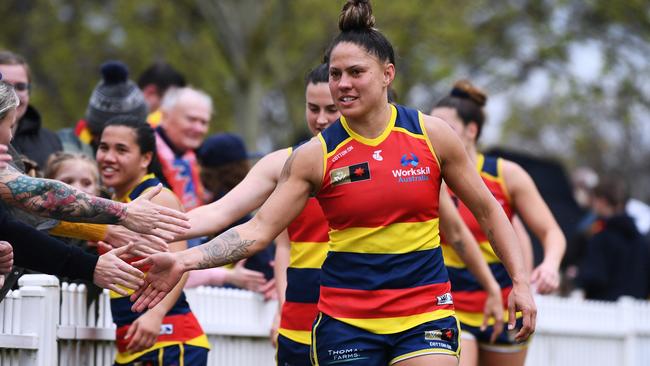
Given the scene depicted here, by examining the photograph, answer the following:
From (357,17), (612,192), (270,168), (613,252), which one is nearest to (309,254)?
(270,168)

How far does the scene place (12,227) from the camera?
572 centimetres

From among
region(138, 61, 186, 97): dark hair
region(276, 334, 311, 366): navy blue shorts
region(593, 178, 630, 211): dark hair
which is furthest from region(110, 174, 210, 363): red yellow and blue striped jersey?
region(593, 178, 630, 211): dark hair

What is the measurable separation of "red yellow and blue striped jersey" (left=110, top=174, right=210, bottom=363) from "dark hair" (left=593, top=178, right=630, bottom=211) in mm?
7612

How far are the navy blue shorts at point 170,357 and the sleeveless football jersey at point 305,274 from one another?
1.80 ft

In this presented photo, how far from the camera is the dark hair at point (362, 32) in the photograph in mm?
5578

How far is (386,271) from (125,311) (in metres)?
1.76

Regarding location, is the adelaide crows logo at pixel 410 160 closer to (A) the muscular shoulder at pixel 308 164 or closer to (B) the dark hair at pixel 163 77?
(A) the muscular shoulder at pixel 308 164

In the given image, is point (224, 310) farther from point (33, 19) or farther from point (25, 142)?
point (33, 19)

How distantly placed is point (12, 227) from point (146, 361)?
1187 mm

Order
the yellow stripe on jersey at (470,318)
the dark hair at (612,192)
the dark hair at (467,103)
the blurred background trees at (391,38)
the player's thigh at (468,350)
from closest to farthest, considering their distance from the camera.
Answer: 1. the player's thigh at (468,350)
2. the yellow stripe on jersey at (470,318)
3. the dark hair at (467,103)
4. the dark hair at (612,192)
5. the blurred background trees at (391,38)

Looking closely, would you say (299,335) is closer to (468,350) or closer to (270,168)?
(270,168)

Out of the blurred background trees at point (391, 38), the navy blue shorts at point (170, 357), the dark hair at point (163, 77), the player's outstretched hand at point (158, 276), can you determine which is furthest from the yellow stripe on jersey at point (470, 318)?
the blurred background trees at point (391, 38)

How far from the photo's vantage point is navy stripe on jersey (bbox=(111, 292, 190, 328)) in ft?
21.1

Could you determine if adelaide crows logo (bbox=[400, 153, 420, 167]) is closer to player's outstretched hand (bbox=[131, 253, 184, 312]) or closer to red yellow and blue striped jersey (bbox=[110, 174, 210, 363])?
player's outstretched hand (bbox=[131, 253, 184, 312])
